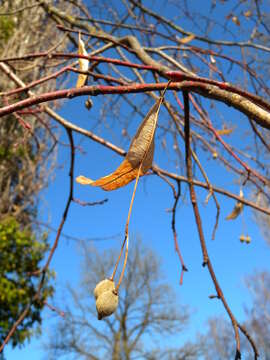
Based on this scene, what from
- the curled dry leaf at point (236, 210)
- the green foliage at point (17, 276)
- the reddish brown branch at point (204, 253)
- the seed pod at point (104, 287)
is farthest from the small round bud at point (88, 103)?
the green foliage at point (17, 276)

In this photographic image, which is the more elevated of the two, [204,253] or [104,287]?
[204,253]

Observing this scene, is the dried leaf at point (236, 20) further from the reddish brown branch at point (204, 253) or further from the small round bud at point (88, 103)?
the reddish brown branch at point (204, 253)

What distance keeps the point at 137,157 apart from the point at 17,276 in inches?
156

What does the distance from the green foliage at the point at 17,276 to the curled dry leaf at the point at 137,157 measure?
3.59 meters

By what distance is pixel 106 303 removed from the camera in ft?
1.29

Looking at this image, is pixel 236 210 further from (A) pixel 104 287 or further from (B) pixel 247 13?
(B) pixel 247 13

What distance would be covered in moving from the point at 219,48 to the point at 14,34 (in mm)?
4408

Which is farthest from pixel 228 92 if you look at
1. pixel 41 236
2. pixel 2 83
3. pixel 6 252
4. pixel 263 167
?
pixel 2 83

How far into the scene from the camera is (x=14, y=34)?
5430 millimetres

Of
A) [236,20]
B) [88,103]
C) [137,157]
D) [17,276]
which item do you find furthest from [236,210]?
[17,276]

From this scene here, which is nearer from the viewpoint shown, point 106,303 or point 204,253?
point 106,303

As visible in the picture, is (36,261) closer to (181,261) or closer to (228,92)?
(181,261)

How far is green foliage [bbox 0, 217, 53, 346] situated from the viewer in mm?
3800

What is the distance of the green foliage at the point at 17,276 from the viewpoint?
3800 millimetres
